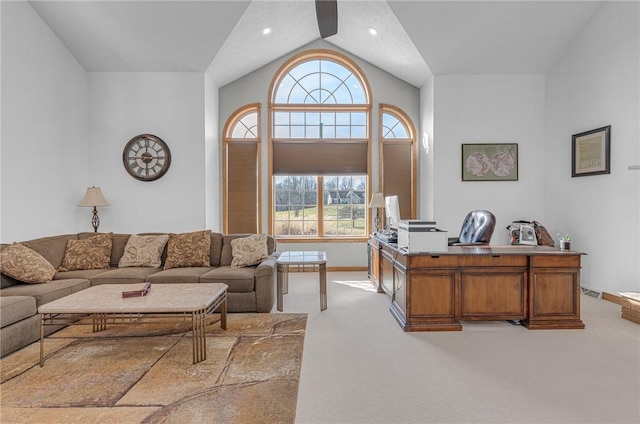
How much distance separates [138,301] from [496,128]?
18.5ft

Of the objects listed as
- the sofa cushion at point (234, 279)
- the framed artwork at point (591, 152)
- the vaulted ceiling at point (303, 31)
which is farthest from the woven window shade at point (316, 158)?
the framed artwork at point (591, 152)

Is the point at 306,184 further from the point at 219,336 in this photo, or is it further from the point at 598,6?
the point at 598,6

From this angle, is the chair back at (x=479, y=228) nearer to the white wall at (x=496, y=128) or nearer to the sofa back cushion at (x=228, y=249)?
the white wall at (x=496, y=128)

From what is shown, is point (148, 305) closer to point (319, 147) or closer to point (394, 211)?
point (394, 211)

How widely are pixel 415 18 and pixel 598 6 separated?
233 centimetres

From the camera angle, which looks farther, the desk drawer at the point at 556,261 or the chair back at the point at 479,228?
the chair back at the point at 479,228

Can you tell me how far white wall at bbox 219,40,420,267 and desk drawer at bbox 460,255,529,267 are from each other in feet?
10.7

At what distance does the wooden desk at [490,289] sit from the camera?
3.66 m

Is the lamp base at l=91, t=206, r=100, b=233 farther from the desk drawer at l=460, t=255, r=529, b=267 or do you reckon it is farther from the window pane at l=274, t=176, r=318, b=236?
the desk drawer at l=460, t=255, r=529, b=267

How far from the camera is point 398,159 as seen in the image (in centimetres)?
691

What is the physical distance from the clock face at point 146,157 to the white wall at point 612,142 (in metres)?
6.01

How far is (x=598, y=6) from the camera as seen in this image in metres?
4.91

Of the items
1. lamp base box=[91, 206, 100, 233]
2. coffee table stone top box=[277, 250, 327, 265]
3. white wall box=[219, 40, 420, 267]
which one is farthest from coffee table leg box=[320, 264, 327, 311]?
lamp base box=[91, 206, 100, 233]

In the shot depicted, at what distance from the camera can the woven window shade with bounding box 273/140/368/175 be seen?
22.5 ft
